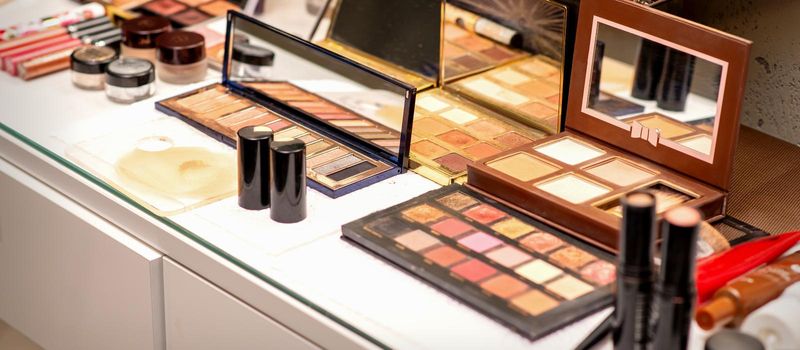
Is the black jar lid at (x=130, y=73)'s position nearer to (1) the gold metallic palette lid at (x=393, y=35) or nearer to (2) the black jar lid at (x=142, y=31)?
(2) the black jar lid at (x=142, y=31)

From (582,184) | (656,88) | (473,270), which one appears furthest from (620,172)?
(473,270)

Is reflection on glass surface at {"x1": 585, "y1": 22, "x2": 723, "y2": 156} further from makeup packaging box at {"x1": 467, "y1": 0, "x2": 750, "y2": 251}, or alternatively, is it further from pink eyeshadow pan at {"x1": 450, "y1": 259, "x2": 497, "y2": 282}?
pink eyeshadow pan at {"x1": 450, "y1": 259, "x2": 497, "y2": 282}

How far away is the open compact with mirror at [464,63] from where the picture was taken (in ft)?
5.77

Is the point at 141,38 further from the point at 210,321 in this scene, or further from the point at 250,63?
the point at 210,321

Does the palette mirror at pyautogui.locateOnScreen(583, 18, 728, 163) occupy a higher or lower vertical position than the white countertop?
higher

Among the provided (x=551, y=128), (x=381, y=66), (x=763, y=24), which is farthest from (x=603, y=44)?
(x=381, y=66)

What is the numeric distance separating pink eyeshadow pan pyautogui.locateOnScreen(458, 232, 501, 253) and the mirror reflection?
0.76 feet

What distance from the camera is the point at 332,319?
141cm

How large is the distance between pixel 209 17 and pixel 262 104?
40 cm

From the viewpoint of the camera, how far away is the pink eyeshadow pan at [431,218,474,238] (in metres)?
1.52

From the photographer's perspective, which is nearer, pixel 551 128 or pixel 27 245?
pixel 551 128

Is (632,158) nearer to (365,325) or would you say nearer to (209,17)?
(365,325)

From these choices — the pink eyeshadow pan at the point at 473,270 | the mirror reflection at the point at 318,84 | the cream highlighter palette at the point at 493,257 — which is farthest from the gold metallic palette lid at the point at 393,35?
the pink eyeshadow pan at the point at 473,270

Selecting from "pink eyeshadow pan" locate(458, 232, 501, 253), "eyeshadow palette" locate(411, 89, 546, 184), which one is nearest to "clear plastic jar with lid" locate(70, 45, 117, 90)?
"eyeshadow palette" locate(411, 89, 546, 184)
